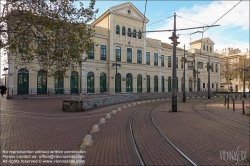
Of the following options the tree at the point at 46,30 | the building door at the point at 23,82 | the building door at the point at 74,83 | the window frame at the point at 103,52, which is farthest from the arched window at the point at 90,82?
the tree at the point at 46,30

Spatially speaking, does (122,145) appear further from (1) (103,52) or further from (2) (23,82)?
(1) (103,52)

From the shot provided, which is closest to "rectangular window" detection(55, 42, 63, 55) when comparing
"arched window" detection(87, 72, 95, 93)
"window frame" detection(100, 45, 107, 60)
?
"arched window" detection(87, 72, 95, 93)

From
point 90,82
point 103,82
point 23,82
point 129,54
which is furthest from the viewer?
point 129,54

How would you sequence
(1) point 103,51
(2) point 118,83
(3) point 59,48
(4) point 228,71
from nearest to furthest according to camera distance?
(3) point 59,48
(1) point 103,51
(2) point 118,83
(4) point 228,71

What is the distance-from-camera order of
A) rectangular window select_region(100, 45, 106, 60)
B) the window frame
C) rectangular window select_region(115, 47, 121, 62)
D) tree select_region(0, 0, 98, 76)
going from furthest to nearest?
rectangular window select_region(115, 47, 121, 62), rectangular window select_region(100, 45, 106, 60), the window frame, tree select_region(0, 0, 98, 76)

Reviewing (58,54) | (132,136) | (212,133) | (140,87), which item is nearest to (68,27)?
(58,54)

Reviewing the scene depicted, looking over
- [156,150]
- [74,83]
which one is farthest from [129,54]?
[156,150]

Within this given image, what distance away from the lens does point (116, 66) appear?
3033cm

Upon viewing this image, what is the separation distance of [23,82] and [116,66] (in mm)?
13575

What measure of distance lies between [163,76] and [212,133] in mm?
37119

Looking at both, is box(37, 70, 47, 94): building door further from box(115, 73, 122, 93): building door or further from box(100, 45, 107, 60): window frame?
box(115, 73, 122, 93): building door

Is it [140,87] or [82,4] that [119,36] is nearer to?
[140,87]

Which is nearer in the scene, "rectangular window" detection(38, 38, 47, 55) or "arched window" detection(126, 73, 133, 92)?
"rectangular window" detection(38, 38, 47, 55)

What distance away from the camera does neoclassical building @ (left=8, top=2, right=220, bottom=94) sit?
27500 millimetres
